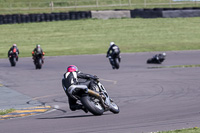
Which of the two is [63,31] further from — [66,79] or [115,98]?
[66,79]

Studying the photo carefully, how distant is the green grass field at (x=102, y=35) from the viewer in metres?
39.2

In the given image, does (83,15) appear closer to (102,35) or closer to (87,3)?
(102,35)

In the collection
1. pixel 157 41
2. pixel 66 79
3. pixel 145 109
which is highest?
pixel 66 79

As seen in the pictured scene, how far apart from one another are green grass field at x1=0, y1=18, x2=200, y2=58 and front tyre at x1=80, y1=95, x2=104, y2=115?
25911 mm

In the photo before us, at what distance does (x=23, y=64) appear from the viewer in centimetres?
2956

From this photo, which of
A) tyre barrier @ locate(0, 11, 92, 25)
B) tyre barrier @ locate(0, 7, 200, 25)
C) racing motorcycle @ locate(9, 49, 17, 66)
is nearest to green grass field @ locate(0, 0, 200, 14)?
tyre barrier @ locate(0, 7, 200, 25)

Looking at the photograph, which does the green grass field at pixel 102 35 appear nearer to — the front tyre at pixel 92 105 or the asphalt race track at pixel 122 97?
the asphalt race track at pixel 122 97

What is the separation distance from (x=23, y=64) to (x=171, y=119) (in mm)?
20156

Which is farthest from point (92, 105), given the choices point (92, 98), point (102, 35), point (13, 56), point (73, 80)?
point (102, 35)

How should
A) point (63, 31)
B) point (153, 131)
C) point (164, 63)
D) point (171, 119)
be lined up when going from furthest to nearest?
point (63, 31) < point (164, 63) < point (171, 119) < point (153, 131)

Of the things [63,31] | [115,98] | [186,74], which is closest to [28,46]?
[63,31]

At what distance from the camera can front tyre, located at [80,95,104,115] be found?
431 inches

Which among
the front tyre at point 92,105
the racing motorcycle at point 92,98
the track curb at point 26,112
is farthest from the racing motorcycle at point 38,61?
the front tyre at point 92,105

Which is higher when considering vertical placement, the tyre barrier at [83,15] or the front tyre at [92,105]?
the front tyre at [92,105]
